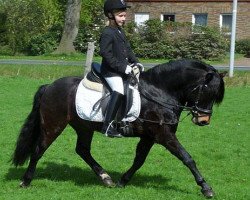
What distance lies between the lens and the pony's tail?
9047mm

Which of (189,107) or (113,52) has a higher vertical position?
(113,52)

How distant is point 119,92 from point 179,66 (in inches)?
Answer: 37.4

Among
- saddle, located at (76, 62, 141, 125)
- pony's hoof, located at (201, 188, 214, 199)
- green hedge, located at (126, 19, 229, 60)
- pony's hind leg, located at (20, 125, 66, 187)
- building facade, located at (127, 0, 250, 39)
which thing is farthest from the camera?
building facade, located at (127, 0, 250, 39)

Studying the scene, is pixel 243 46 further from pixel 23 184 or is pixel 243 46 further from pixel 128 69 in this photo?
pixel 23 184

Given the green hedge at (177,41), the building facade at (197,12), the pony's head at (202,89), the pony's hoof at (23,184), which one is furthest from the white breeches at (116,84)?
the building facade at (197,12)

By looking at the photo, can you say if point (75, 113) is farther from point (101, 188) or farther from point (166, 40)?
point (166, 40)

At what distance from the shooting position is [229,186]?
28.7 feet

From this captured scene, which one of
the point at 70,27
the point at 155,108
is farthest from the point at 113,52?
the point at 70,27

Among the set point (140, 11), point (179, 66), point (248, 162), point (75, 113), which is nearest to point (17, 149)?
point (75, 113)

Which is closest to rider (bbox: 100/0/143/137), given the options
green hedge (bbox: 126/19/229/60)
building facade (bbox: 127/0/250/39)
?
green hedge (bbox: 126/19/229/60)

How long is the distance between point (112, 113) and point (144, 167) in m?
2.11

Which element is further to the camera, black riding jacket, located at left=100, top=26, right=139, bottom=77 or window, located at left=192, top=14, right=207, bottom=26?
window, located at left=192, top=14, right=207, bottom=26

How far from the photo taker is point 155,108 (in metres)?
8.30

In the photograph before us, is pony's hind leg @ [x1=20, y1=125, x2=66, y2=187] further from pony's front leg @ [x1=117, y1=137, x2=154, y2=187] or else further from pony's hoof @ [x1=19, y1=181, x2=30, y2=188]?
pony's front leg @ [x1=117, y1=137, x2=154, y2=187]
